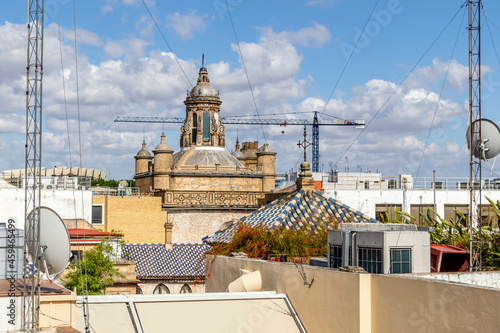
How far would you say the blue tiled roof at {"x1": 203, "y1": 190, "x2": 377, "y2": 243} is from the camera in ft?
73.3

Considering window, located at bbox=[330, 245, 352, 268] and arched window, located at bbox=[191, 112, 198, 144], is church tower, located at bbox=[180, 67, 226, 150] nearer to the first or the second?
arched window, located at bbox=[191, 112, 198, 144]

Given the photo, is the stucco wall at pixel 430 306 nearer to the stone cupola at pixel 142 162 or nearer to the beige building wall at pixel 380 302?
the beige building wall at pixel 380 302

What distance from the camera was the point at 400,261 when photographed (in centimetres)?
1300

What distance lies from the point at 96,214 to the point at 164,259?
33.3 ft

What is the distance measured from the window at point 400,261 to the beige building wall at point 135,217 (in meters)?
38.9

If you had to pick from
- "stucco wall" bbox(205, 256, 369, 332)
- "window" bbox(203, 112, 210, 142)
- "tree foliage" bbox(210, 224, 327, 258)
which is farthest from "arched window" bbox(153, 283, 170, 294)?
"window" bbox(203, 112, 210, 142)

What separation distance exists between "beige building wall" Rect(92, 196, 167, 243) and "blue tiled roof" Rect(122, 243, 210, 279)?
7232mm

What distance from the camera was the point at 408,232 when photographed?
516 inches

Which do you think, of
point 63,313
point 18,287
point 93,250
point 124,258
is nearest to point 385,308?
point 63,313

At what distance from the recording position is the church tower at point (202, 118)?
68312 millimetres

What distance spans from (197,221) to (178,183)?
6.30 metres

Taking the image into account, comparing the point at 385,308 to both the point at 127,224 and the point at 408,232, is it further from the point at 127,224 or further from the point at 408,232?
the point at 127,224

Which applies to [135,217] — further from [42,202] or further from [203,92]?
[203,92]

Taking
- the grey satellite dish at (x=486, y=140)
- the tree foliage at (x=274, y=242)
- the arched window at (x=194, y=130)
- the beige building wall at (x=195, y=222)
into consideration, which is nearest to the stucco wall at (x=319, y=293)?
the tree foliage at (x=274, y=242)
